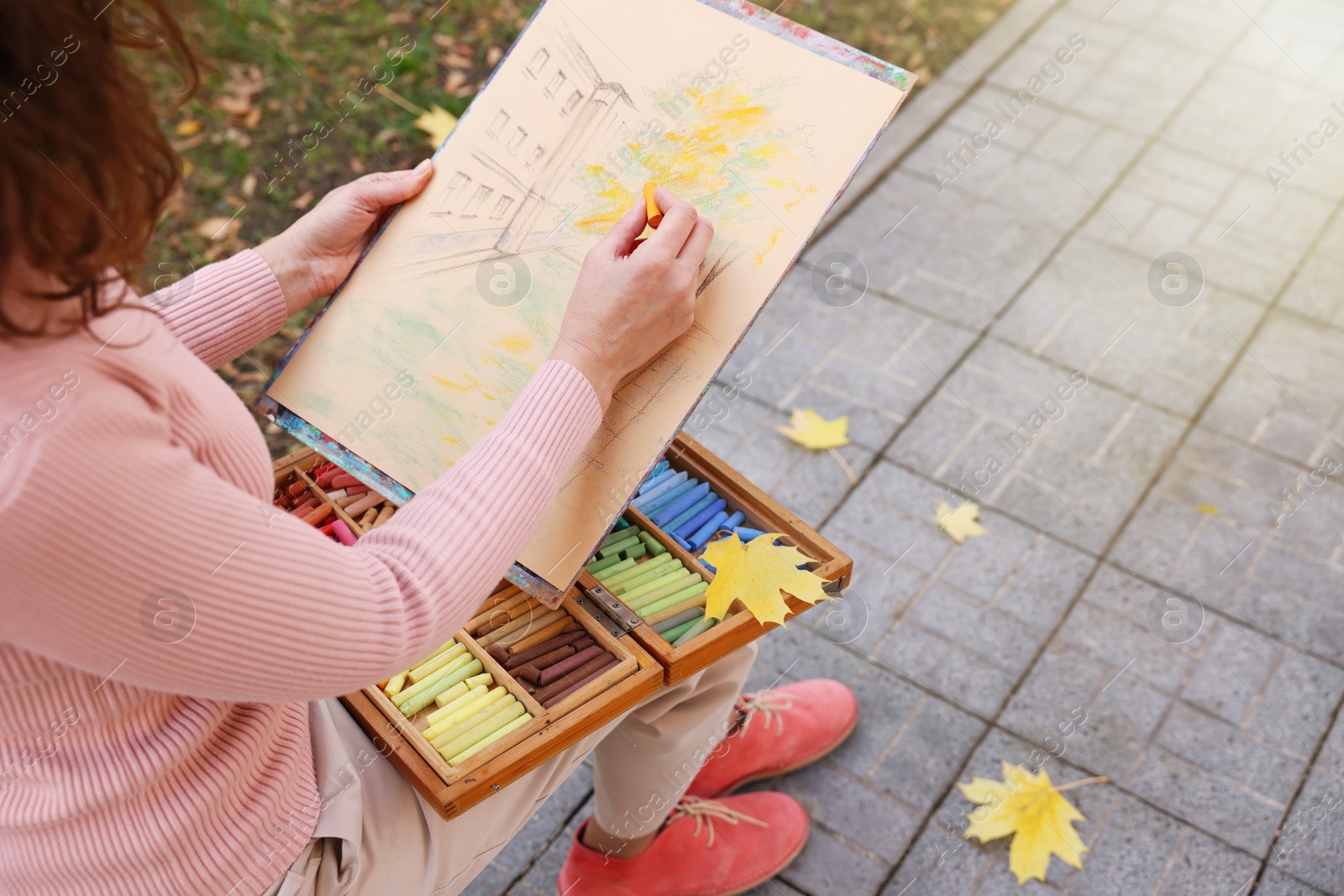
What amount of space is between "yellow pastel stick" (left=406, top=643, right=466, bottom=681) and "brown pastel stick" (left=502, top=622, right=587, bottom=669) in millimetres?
53

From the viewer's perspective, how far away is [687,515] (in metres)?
1.77

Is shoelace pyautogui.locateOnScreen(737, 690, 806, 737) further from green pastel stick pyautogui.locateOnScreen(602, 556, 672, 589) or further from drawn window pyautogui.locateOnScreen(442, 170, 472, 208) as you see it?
drawn window pyautogui.locateOnScreen(442, 170, 472, 208)

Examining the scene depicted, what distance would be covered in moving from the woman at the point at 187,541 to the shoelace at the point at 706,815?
0.67 meters

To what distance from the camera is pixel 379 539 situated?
1.24 metres

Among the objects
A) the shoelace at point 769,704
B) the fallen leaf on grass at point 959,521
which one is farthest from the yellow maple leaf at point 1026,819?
the fallen leaf on grass at point 959,521

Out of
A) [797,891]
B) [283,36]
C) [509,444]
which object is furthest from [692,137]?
[283,36]

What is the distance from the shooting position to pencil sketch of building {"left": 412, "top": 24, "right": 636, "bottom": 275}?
1658mm

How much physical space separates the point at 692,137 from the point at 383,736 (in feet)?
3.16

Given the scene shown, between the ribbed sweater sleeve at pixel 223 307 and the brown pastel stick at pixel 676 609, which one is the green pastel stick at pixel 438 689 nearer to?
the brown pastel stick at pixel 676 609

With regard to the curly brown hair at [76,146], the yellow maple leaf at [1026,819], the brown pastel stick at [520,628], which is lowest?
the yellow maple leaf at [1026,819]

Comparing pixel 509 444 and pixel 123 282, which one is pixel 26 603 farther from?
pixel 509 444

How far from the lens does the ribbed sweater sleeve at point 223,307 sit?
159cm

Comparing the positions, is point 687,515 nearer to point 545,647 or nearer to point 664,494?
point 664,494

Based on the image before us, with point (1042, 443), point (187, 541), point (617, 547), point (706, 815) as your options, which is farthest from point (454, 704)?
point (1042, 443)
